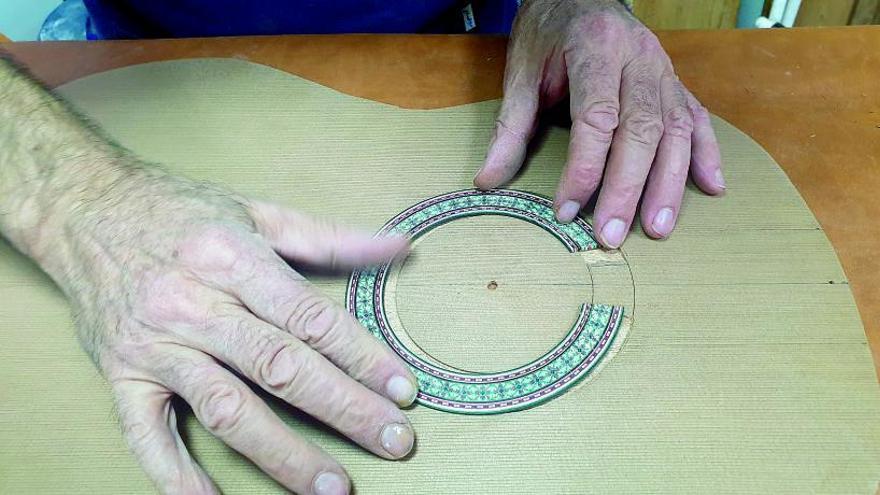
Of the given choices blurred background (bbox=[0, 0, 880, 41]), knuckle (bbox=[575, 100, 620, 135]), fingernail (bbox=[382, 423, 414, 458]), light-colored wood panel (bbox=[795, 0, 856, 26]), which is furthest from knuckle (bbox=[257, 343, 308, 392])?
light-colored wood panel (bbox=[795, 0, 856, 26])

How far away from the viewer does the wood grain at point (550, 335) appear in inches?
27.7

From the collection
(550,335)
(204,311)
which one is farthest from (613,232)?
(204,311)

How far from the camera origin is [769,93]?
1.07 meters

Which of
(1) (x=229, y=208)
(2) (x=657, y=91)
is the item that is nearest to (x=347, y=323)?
(1) (x=229, y=208)

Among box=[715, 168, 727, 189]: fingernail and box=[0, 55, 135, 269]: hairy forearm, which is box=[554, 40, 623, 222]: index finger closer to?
box=[715, 168, 727, 189]: fingernail

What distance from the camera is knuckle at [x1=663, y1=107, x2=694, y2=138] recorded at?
36.1 inches

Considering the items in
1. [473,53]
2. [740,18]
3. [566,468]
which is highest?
[473,53]

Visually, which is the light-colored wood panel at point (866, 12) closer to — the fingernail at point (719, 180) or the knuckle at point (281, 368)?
the fingernail at point (719, 180)

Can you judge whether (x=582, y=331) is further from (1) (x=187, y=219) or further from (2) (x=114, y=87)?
(2) (x=114, y=87)

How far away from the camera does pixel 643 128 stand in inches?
35.2

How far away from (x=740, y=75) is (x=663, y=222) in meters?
0.38

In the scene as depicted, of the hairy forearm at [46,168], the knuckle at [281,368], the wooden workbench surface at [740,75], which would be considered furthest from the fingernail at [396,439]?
the wooden workbench surface at [740,75]

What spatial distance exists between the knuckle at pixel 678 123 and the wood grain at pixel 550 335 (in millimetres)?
89

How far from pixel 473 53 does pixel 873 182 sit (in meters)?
0.64
